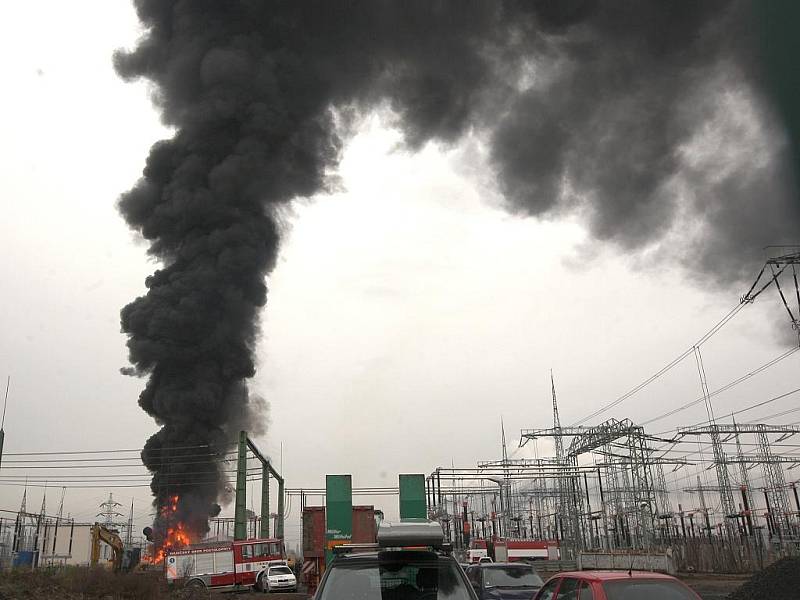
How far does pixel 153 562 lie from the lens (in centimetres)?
3250

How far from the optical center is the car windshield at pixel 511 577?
11938 mm

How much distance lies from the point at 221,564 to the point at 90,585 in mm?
9256

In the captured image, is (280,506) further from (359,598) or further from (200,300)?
(359,598)

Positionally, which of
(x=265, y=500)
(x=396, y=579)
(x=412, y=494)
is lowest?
(x=396, y=579)

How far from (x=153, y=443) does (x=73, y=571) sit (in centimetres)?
1123

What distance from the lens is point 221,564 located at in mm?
29219

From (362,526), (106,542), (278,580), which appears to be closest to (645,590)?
(362,526)

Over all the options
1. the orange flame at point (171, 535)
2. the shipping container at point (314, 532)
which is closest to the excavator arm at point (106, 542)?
the orange flame at point (171, 535)

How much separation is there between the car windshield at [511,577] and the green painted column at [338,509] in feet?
37.5

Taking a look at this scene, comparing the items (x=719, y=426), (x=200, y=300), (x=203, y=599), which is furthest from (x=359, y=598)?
(x=719, y=426)

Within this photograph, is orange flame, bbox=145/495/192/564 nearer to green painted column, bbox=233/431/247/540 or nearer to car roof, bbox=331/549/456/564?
green painted column, bbox=233/431/247/540

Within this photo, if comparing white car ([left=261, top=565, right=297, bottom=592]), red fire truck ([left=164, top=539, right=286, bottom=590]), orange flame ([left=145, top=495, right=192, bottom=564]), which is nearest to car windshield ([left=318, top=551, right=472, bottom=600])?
white car ([left=261, top=565, right=297, bottom=592])

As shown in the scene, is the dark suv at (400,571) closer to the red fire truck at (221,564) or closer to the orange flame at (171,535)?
the red fire truck at (221,564)

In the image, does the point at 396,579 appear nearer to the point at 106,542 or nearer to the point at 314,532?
the point at 314,532
